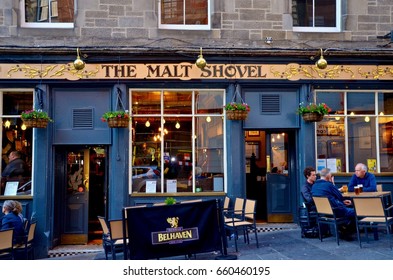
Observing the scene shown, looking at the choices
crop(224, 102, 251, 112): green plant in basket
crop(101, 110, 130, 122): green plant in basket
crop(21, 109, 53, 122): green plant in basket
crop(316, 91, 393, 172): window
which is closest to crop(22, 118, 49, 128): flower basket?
crop(21, 109, 53, 122): green plant in basket

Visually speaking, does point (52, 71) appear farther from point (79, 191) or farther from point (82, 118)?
point (79, 191)

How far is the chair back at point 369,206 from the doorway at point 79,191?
603 centimetres

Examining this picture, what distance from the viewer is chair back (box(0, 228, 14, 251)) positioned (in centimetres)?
786

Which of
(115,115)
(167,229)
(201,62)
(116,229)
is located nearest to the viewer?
(167,229)

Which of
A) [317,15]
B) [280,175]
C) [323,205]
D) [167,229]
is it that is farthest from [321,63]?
[167,229]

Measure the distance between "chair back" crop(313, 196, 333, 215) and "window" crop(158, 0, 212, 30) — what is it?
5.11 metres

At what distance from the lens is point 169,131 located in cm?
1098

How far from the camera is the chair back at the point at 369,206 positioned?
8.33 meters

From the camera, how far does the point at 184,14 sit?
37.1 feet

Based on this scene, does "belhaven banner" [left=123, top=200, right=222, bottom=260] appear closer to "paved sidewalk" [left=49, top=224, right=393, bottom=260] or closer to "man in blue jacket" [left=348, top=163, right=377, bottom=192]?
"paved sidewalk" [left=49, top=224, right=393, bottom=260]

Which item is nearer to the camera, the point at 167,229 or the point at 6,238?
the point at 167,229

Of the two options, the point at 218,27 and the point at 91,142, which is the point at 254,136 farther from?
the point at 91,142

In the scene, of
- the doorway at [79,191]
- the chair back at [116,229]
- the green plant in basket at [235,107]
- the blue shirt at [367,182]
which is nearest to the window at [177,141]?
the green plant in basket at [235,107]

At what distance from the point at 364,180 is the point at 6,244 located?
7559mm
